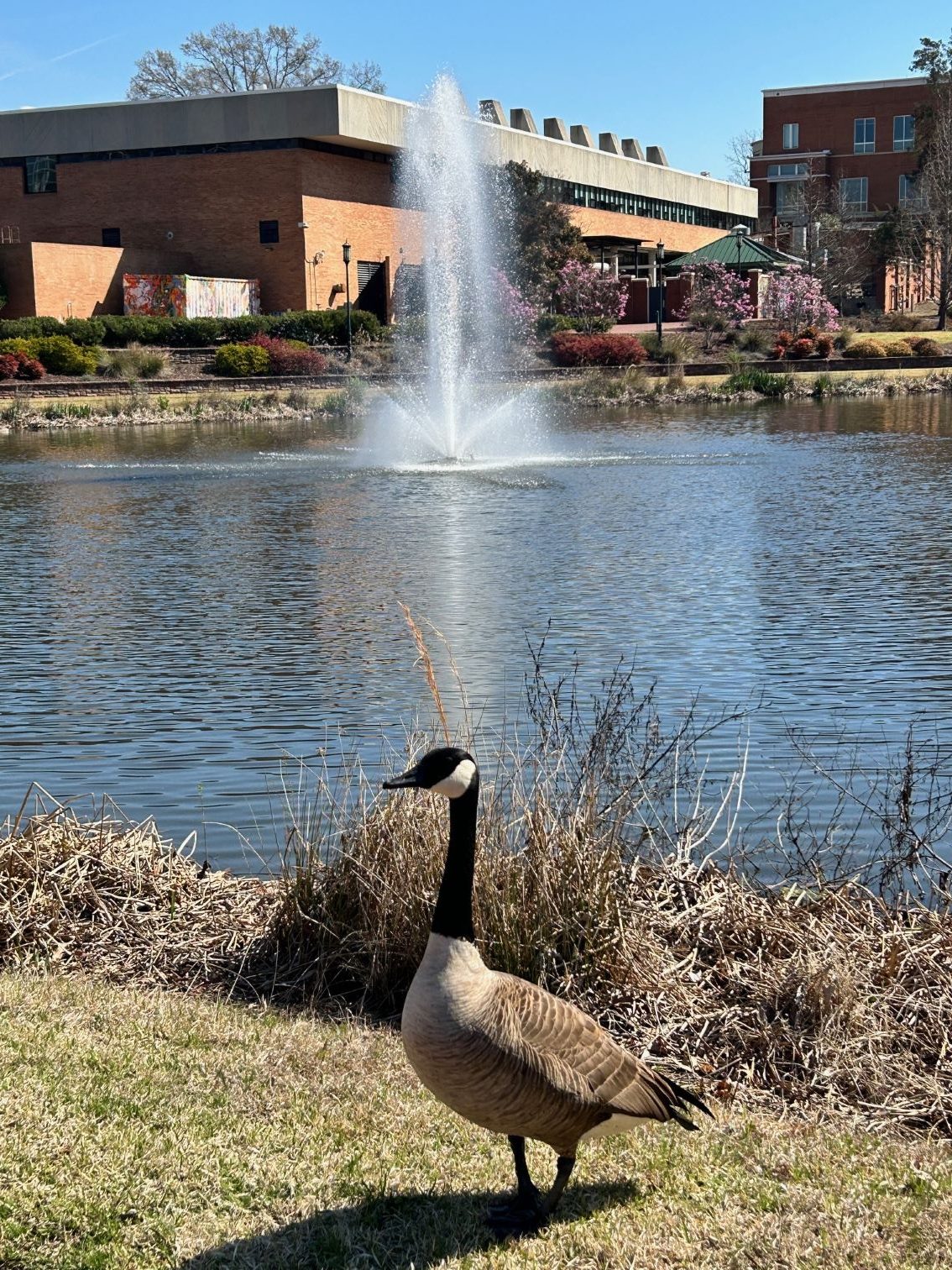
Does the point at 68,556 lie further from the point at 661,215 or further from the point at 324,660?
the point at 661,215

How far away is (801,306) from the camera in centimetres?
5944

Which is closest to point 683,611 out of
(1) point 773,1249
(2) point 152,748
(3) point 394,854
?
(2) point 152,748

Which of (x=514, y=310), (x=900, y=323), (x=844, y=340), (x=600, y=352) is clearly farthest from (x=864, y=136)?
(x=600, y=352)

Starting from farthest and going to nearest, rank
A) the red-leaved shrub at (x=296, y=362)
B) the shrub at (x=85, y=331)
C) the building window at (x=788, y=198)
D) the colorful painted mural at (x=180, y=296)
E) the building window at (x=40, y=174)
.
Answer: the building window at (x=788, y=198) < the building window at (x=40, y=174) < the colorful painted mural at (x=180, y=296) < the shrub at (x=85, y=331) < the red-leaved shrub at (x=296, y=362)

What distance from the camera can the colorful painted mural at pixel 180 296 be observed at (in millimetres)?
60750

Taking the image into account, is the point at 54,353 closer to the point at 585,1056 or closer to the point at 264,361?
the point at 264,361

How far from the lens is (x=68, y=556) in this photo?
18.7 m

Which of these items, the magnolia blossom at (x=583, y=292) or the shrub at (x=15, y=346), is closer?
the shrub at (x=15, y=346)

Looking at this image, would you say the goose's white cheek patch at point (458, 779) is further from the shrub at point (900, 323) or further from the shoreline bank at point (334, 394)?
the shrub at point (900, 323)

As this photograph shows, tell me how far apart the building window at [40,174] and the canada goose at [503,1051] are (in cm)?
6952

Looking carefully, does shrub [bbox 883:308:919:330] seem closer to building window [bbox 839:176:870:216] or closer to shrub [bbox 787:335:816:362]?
shrub [bbox 787:335:816:362]

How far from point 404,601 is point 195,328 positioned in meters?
44.2

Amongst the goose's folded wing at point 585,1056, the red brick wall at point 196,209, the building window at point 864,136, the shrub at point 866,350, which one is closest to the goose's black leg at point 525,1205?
the goose's folded wing at point 585,1056

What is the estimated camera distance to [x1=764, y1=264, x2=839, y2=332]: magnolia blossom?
59.5m
